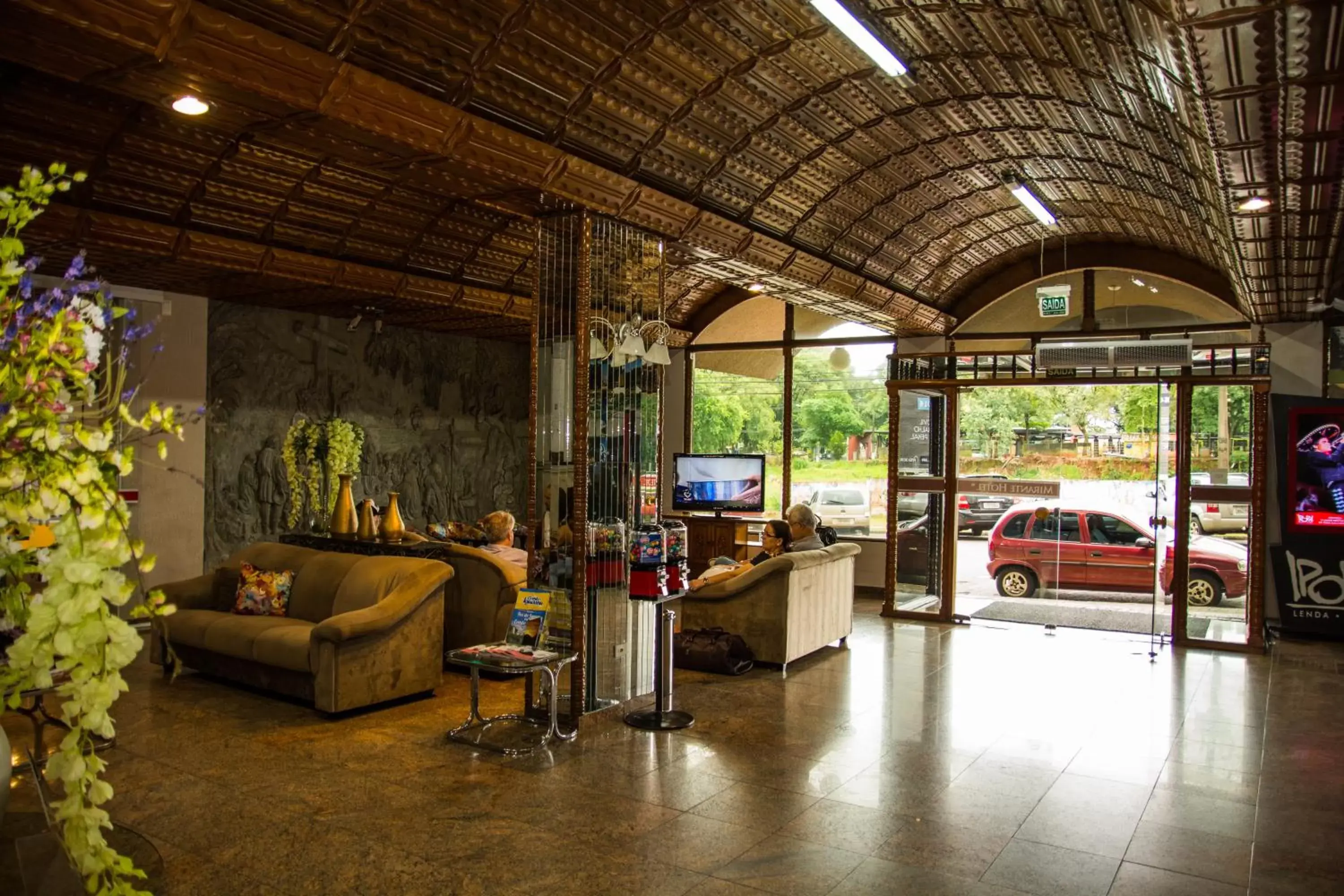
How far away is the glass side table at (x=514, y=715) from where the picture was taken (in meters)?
5.54

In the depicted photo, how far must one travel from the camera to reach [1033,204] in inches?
351

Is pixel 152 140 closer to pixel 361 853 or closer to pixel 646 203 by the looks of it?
pixel 646 203

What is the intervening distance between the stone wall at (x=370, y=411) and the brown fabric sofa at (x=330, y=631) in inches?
73.9

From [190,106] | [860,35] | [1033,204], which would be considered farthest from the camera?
[1033,204]

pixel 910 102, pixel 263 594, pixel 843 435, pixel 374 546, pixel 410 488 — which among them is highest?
pixel 910 102

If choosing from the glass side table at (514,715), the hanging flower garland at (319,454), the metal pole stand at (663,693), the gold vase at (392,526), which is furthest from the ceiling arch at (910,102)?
the hanging flower garland at (319,454)

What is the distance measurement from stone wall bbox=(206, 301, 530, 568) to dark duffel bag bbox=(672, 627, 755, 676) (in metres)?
4.37

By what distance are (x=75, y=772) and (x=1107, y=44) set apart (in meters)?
5.74

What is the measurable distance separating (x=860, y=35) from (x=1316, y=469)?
7.10 metres

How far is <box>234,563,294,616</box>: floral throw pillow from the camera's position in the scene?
724 cm

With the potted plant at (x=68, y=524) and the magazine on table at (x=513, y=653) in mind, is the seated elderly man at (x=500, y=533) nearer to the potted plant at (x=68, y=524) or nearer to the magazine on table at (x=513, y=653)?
the magazine on table at (x=513, y=653)

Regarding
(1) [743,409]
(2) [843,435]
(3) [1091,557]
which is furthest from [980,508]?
(1) [743,409]

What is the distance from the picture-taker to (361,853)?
4117 millimetres

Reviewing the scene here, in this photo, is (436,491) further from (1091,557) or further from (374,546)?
(1091,557)
